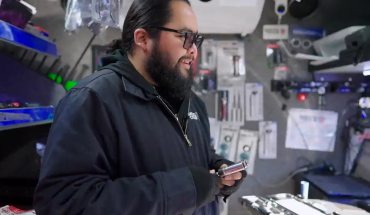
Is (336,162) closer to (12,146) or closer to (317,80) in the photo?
(317,80)

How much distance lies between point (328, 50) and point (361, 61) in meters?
0.49

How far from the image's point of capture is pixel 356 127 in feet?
6.09

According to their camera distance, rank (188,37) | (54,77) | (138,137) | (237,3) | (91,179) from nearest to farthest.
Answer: (91,179) < (138,137) < (188,37) < (237,3) < (54,77)

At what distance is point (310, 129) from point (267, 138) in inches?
13.2

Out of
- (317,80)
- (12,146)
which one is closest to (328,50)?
(317,80)

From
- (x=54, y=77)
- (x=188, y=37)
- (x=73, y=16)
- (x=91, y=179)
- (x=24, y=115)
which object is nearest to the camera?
(x=91, y=179)

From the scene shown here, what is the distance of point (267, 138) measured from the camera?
1.94m

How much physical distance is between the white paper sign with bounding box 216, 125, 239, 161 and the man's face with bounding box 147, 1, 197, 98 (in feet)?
3.54

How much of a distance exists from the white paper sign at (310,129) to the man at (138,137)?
1110mm

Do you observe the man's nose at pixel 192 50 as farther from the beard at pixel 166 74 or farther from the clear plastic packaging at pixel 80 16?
the clear plastic packaging at pixel 80 16

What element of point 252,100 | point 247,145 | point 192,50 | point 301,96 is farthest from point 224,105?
point 192,50

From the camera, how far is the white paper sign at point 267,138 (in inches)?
76.2

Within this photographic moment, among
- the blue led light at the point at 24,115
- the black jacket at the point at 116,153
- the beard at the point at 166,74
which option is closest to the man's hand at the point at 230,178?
the black jacket at the point at 116,153

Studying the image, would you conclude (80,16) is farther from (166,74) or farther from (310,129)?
(310,129)
